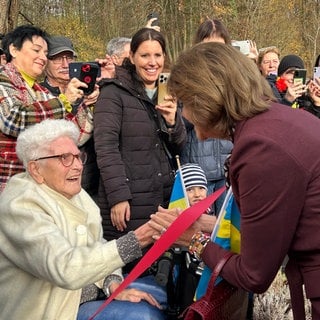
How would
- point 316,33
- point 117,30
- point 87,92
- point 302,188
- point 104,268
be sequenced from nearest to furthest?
point 302,188, point 104,268, point 87,92, point 117,30, point 316,33

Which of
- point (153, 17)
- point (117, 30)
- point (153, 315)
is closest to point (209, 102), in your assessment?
point (153, 315)

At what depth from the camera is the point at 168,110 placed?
3.32 m

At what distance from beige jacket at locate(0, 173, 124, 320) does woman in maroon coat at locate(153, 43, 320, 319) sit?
52cm

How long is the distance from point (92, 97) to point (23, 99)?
51cm

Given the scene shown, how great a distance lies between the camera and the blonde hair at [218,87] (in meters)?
1.79

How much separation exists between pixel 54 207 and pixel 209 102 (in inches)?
35.0

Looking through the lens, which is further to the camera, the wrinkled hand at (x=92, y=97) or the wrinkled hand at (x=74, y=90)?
the wrinkled hand at (x=92, y=97)

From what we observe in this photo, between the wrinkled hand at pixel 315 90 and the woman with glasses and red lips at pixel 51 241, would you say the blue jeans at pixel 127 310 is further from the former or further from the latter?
the wrinkled hand at pixel 315 90

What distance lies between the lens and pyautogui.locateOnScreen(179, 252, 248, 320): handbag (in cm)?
186

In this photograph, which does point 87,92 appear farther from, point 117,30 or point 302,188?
point 117,30

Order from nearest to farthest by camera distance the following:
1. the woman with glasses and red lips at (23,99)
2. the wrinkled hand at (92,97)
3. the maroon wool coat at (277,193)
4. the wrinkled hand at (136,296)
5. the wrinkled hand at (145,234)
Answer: the maroon wool coat at (277,193) < the wrinkled hand at (145,234) < the wrinkled hand at (136,296) < the woman with glasses and red lips at (23,99) < the wrinkled hand at (92,97)

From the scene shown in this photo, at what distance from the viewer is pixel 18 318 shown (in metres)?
2.26

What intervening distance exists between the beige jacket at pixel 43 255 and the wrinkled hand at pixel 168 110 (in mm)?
1067

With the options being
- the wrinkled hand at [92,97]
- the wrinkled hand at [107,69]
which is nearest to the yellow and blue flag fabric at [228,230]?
the wrinkled hand at [92,97]
